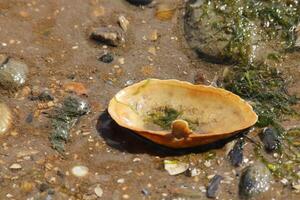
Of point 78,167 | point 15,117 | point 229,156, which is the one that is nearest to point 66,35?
point 15,117

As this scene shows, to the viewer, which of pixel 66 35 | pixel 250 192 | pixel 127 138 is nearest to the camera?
pixel 250 192

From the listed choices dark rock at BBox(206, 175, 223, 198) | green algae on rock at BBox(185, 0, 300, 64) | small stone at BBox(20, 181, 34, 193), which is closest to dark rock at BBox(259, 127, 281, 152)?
dark rock at BBox(206, 175, 223, 198)

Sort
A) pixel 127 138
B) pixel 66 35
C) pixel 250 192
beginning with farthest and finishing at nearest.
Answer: pixel 66 35 → pixel 127 138 → pixel 250 192

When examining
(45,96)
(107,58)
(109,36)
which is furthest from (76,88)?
(109,36)

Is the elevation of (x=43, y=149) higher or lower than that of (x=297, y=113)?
lower

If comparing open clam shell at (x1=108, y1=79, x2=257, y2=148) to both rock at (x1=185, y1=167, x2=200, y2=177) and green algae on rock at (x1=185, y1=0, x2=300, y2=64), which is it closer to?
rock at (x1=185, y1=167, x2=200, y2=177)

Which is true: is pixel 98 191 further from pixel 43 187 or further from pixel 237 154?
pixel 237 154

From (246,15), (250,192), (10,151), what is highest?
(246,15)

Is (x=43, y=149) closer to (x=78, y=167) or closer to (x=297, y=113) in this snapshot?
(x=78, y=167)
